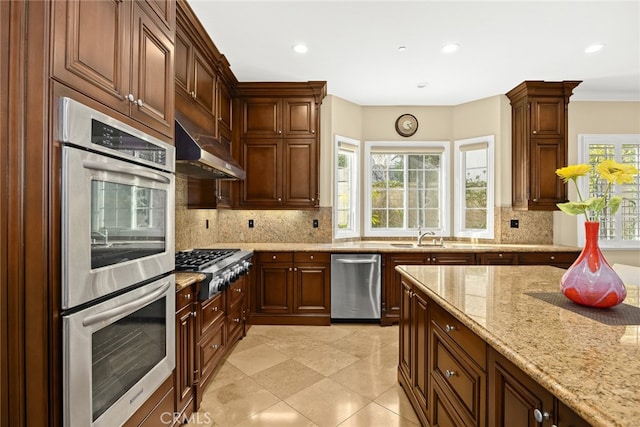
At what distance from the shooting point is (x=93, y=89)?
118 cm

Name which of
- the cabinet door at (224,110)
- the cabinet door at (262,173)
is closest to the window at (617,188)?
the cabinet door at (262,173)

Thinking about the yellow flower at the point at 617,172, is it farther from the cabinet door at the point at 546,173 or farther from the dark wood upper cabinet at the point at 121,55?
the cabinet door at the point at 546,173

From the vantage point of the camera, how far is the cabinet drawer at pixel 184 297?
1.93 metres

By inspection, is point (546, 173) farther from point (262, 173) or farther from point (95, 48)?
point (95, 48)

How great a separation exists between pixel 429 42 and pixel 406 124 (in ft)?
5.79

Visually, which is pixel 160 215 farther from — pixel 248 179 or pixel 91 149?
pixel 248 179

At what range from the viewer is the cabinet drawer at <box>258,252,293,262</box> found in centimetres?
380

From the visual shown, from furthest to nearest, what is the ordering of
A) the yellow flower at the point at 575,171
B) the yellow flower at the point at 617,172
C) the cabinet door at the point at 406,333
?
the cabinet door at the point at 406,333 < the yellow flower at the point at 575,171 < the yellow flower at the point at 617,172

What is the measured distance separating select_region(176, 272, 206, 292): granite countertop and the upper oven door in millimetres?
313

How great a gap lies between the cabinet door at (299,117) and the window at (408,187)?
1139 millimetres

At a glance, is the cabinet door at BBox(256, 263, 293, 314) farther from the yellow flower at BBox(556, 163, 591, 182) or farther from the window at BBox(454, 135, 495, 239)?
the yellow flower at BBox(556, 163, 591, 182)

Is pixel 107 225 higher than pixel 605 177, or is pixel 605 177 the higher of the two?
pixel 605 177

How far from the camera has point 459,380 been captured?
1478 millimetres

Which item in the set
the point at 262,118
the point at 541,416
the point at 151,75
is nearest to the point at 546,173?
the point at 262,118
